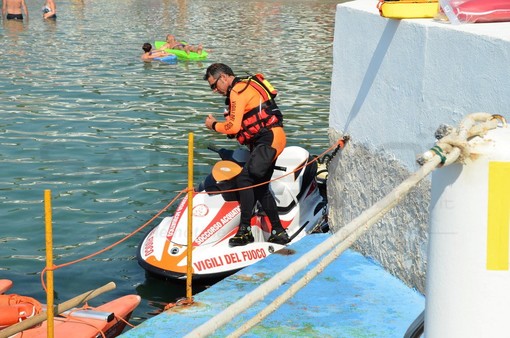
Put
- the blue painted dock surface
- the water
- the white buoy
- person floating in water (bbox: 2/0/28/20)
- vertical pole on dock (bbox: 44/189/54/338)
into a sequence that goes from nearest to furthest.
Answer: the white buoy, vertical pole on dock (bbox: 44/189/54/338), the blue painted dock surface, the water, person floating in water (bbox: 2/0/28/20)

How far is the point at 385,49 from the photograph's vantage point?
6523mm

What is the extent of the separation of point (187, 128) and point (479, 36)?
11051 millimetres

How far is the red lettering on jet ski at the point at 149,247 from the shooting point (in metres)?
9.00

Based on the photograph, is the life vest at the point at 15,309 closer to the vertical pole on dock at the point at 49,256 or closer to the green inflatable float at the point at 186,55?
the vertical pole on dock at the point at 49,256

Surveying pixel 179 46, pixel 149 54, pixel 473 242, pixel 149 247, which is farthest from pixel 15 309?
pixel 179 46

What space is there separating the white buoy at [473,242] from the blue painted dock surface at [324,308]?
7.23 ft

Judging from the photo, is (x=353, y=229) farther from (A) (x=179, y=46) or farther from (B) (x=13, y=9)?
(B) (x=13, y=9)

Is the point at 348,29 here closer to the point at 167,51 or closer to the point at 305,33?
the point at 167,51

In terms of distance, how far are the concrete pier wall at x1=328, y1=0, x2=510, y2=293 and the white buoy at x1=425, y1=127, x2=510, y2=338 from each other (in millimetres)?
1930

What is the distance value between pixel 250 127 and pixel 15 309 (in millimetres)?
3074

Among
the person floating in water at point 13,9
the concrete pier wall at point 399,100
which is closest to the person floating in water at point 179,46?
the person floating in water at point 13,9

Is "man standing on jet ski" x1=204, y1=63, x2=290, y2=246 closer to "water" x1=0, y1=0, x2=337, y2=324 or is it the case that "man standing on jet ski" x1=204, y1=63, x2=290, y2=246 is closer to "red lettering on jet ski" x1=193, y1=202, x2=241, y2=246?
"red lettering on jet ski" x1=193, y1=202, x2=241, y2=246

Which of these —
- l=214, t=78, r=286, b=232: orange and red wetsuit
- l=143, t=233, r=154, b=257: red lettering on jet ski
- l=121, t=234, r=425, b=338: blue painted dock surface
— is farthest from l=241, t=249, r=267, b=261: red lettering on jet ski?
l=121, t=234, r=425, b=338: blue painted dock surface

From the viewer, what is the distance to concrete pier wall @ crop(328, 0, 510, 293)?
5.46 metres
